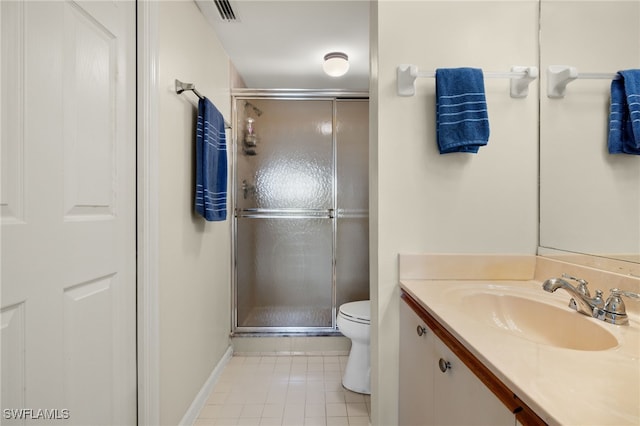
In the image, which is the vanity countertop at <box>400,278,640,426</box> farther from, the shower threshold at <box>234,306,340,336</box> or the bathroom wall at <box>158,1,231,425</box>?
the shower threshold at <box>234,306,340,336</box>

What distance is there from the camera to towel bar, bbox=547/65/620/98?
45.5 inches

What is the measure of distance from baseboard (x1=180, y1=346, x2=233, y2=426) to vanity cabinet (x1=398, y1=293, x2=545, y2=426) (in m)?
1.07

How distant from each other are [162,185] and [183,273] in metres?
0.49

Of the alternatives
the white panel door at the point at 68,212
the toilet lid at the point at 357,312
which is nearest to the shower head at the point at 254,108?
the white panel door at the point at 68,212

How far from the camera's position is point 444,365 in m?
0.89

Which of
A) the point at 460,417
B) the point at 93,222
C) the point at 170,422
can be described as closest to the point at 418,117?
the point at 460,417

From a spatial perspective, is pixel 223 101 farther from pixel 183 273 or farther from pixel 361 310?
pixel 361 310

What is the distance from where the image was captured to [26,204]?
0.82 metres

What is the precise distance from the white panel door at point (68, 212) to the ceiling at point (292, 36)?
3.04ft

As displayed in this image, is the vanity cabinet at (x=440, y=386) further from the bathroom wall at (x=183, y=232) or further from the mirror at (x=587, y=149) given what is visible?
the bathroom wall at (x=183, y=232)

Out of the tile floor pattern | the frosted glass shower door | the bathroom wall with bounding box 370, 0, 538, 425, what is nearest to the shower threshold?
the frosted glass shower door

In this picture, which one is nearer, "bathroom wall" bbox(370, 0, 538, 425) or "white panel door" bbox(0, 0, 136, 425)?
"white panel door" bbox(0, 0, 136, 425)

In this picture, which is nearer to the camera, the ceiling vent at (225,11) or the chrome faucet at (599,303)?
the chrome faucet at (599,303)

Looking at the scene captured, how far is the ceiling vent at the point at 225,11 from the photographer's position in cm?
181
